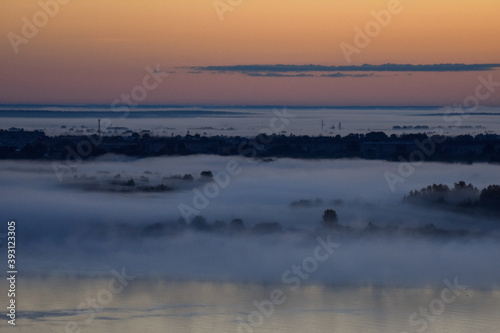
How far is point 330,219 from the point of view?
27938 mm

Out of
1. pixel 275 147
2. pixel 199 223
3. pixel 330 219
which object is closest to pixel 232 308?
pixel 199 223

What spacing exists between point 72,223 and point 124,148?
11.4 meters

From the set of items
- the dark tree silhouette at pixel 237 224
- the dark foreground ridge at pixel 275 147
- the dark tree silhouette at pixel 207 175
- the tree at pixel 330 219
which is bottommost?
the dark tree silhouette at pixel 237 224

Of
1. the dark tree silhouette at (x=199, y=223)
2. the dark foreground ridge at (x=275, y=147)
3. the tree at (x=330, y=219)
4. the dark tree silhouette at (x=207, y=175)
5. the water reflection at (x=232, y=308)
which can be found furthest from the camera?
the dark foreground ridge at (x=275, y=147)

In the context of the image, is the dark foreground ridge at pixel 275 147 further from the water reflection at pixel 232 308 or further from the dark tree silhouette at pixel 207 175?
the water reflection at pixel 232 308

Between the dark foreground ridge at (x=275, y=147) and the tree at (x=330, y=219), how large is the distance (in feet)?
25.3

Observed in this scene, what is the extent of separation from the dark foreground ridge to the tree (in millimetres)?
7715

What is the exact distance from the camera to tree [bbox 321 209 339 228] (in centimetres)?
2729

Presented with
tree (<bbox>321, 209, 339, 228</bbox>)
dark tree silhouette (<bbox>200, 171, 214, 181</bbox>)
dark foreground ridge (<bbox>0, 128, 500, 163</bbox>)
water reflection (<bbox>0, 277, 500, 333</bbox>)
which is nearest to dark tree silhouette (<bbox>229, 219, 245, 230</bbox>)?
tree (<bbox>321, 209, 339, 228</bbox>)

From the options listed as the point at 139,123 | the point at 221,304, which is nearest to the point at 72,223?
the point at 221,304

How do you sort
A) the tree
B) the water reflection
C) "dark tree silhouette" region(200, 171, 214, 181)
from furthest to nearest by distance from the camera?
"dark tree silhouette" region(200, 171, 214, 181) → the tree → the water reflection

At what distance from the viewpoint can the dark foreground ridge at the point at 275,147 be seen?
36531 millimetres

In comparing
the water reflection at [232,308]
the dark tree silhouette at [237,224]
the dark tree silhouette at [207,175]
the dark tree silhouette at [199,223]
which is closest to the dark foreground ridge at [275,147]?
the dark tree silhouette at [207,175]

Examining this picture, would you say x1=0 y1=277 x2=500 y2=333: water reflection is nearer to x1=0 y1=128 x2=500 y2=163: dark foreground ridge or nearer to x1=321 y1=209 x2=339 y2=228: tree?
x1=321 y1=209 x2=339 y2=228: tree
